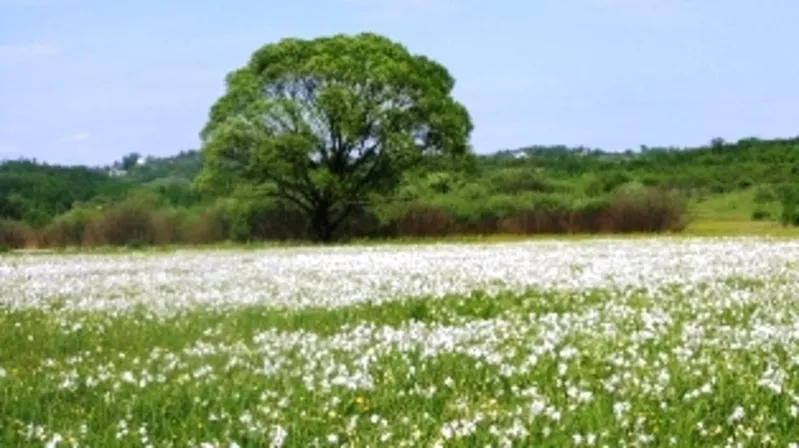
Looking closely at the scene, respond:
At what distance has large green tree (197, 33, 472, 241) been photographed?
159ft

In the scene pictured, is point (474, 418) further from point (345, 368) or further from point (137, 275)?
point (137, 275)

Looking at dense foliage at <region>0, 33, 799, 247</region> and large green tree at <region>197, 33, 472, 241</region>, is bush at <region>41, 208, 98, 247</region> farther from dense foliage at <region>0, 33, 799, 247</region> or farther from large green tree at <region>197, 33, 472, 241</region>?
large green tree at <region>197, 33, 472, 241</region>

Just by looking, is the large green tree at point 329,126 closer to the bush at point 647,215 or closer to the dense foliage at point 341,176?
the dense foliage at point 341,176

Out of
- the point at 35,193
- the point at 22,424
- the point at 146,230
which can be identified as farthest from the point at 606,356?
the point at 35,193

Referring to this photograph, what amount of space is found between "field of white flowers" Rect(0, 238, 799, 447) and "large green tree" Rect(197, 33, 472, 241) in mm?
30356

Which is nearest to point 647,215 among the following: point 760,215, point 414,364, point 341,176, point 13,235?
point 760,215

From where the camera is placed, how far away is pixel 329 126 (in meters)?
50.1

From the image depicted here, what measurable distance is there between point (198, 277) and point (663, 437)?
16.5 m

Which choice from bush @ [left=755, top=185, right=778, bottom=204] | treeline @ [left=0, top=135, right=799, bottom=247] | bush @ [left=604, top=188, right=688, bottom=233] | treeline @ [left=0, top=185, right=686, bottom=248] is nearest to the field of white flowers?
treeline @ [left=0, top=135, right=799, bottom=247]

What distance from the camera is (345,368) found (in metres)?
8.76

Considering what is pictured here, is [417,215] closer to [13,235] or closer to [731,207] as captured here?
[13,235]

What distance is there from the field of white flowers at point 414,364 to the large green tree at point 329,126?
30.4 m

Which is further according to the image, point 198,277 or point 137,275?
point 137,275

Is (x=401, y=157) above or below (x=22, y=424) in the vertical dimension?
above
